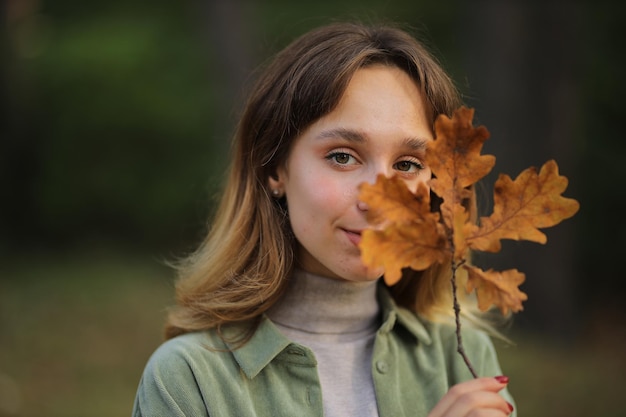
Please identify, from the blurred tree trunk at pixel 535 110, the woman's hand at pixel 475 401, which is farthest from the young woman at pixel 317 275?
the blurred tree trunk at pixel 535 110

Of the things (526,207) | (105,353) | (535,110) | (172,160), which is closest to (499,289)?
(526,207)

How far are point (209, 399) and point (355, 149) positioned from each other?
2.34ft

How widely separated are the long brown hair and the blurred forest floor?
254 centimetres

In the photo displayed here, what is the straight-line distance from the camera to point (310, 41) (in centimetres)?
226

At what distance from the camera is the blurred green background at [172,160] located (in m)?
5.75

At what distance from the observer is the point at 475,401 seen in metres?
1.71

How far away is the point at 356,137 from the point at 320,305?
502mm

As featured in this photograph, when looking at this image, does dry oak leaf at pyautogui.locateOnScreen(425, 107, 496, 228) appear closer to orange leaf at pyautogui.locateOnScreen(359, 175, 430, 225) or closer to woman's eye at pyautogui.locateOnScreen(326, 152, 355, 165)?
orange leaf at pyautogui.locateOnScreen(359, 175, 430, 225)

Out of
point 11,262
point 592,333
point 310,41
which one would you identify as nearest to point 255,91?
point 310,41

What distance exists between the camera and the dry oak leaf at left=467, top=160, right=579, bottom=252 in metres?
1.68

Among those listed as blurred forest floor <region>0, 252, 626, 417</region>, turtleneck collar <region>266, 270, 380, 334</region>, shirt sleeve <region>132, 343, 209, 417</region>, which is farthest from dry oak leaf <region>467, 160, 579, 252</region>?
blurred forest floor <region>0, 252, 626, 417</region>

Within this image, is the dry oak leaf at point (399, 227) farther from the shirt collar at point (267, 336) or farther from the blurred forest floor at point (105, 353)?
the blurred forest floor at point (105, 353)

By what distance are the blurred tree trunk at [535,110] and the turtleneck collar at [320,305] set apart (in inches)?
155

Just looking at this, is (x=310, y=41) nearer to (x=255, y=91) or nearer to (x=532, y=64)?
(x=255, y=91)
